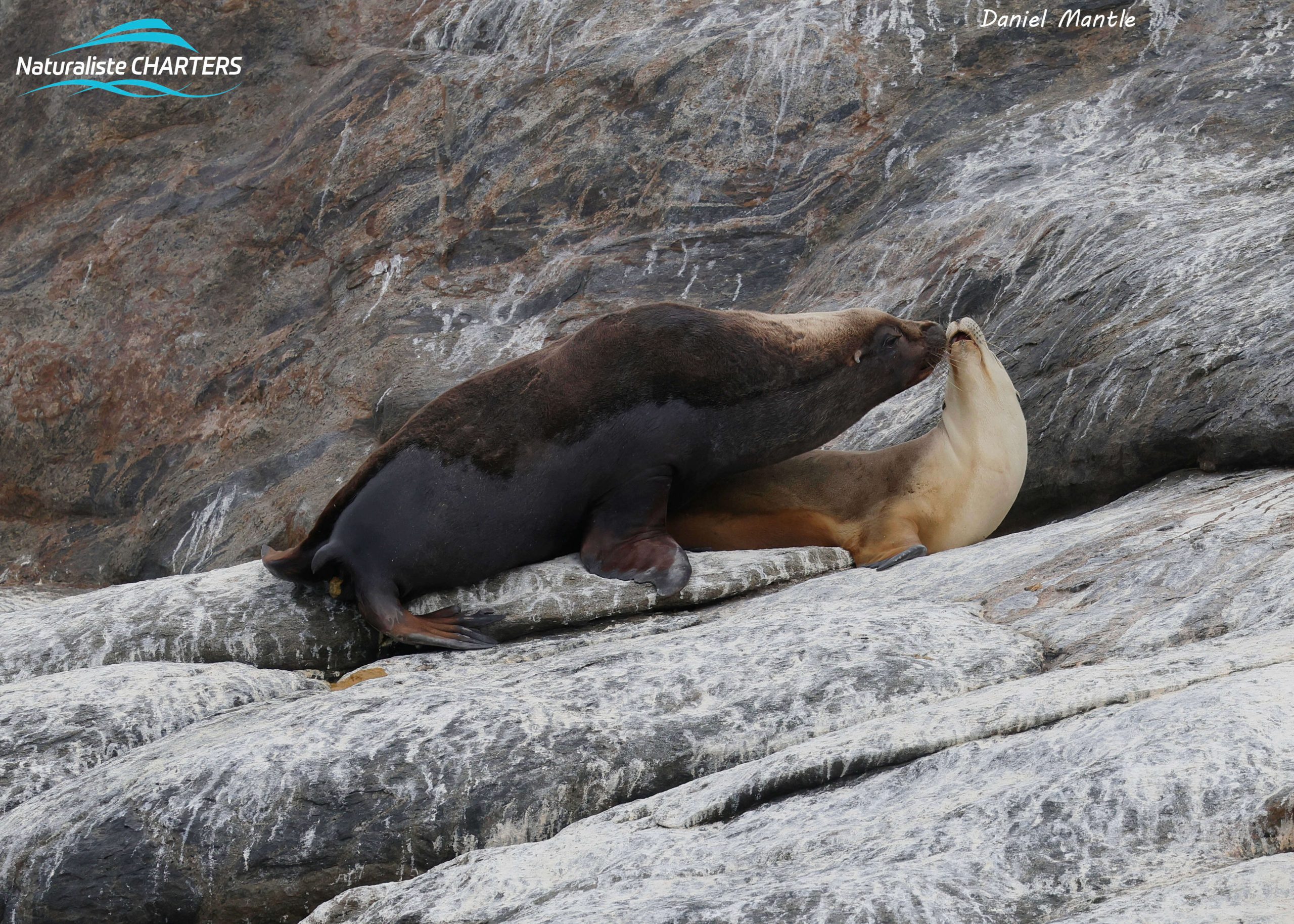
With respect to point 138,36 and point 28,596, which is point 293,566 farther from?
point 138,36

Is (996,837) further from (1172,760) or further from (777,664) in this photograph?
(777,664)

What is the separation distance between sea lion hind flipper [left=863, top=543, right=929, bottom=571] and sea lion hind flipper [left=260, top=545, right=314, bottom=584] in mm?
2703

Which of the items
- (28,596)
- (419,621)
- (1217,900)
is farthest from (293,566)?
(1217,900)

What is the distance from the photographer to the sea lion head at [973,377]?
23.5 feet

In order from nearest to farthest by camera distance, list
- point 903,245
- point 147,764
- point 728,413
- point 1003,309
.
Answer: point 147,764 < point 728,413 < point 1003,309 < point 903,245

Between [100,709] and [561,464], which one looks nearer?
[100,709]

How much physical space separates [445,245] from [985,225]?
18.2 ft

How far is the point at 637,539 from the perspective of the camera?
21.3 feet

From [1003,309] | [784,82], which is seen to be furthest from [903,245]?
[784,82]

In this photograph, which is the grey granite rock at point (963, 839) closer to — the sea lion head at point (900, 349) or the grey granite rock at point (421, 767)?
the grey granite rock at point (421, 767)

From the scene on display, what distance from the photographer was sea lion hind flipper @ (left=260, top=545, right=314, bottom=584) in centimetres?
655

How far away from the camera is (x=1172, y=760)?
3023 millimetres

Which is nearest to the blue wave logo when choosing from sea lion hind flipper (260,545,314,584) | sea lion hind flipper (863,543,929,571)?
sea lion hind flipper (260,545,314,584)

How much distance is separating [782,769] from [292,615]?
11.2 ft
